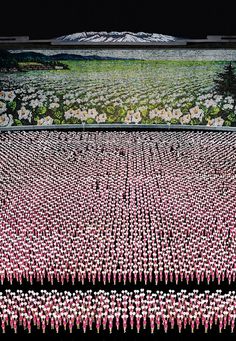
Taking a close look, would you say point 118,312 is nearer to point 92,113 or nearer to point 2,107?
point 92,113

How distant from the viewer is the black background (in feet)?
119

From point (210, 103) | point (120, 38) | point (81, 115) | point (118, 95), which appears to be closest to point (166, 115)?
point (210, 103)

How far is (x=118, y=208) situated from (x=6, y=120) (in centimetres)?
2005

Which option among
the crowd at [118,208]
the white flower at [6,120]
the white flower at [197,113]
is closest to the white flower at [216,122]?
the white flower at [197,113]

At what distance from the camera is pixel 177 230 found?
2094 centimetres

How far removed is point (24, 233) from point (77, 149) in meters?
12.9

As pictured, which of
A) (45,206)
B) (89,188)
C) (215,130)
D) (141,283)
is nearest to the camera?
(141,283)

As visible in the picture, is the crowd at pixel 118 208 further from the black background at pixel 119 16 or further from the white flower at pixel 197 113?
the black background at pixel 119 16

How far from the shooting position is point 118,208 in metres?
23.6

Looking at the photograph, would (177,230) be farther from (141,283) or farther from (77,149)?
(77,149)

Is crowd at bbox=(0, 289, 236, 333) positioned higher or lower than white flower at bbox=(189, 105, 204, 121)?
lower

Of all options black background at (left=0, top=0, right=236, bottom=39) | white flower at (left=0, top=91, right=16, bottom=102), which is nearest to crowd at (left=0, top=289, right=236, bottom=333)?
black background at (left=0, top=0, right=236, bottom=39)

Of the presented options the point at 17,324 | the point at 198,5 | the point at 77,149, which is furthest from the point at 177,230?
the point at 198,5

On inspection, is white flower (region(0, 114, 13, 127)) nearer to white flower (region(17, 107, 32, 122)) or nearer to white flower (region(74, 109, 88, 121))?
white flower (region(17, 107, 32, 122))
